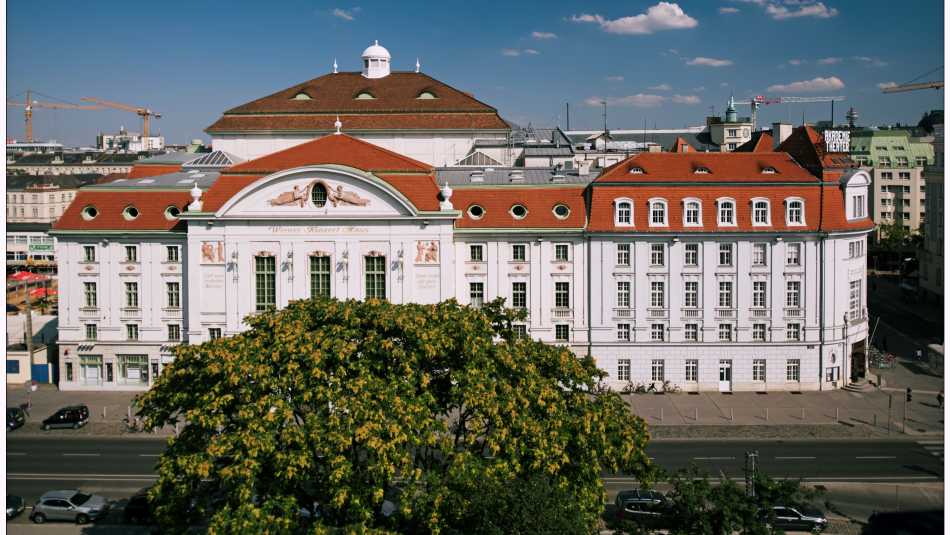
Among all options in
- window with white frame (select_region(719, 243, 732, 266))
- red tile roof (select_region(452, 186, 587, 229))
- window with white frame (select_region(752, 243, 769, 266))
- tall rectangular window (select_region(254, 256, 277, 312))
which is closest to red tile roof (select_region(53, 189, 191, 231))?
tall rectangular window (select_region(254, 256, 277, 312))

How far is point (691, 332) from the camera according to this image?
68125mm

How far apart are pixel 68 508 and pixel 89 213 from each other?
100 ft

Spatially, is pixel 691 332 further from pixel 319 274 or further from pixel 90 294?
pixel 90 294

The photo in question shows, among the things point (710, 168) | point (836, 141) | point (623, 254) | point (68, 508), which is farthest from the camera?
point (836, 141)

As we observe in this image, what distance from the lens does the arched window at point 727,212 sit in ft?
222

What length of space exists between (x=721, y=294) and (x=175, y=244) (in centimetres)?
3876

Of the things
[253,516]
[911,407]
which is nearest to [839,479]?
[911,407]

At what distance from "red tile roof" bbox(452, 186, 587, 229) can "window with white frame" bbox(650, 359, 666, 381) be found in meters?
11.0

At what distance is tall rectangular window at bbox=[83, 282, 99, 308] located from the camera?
6938 centimetres

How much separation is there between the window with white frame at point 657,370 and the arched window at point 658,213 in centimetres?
965

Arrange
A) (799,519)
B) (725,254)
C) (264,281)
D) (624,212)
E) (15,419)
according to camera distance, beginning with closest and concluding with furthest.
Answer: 1. (799,519)
2. (15,419)
3. (264,281)
4. (725,254)
5. (624,212)

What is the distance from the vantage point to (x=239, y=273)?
66.8m

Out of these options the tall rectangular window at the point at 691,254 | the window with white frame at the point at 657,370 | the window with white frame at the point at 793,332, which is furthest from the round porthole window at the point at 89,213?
the window with white frame at the point at 793,332

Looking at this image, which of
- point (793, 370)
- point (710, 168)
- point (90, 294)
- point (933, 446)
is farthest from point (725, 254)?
point (90, 294)
